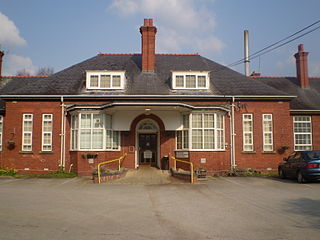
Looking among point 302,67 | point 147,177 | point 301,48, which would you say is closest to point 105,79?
point 147,177

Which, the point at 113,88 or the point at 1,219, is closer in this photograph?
the point at 1,219

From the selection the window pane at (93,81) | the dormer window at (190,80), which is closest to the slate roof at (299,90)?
the dormer window at (190,80)

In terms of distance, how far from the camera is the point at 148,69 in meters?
21.5

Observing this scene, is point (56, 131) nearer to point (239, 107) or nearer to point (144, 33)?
point (144, 33)

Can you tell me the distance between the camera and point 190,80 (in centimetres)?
1994

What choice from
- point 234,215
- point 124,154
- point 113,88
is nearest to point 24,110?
point 113,88

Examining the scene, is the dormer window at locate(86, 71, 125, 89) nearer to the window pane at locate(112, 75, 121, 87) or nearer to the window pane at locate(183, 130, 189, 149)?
the window pane at locate(112, 75, 121, 87)

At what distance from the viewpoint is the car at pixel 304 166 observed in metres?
14.0

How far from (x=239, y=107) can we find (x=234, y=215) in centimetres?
1243

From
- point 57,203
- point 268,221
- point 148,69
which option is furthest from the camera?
point 148,69

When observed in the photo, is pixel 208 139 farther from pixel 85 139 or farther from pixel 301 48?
pixel 301 48

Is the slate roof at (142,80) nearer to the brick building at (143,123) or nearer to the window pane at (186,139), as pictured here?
the brick building at (143,123)

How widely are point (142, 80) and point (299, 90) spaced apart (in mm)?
12616

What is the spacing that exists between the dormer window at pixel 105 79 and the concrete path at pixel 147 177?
5.70m
